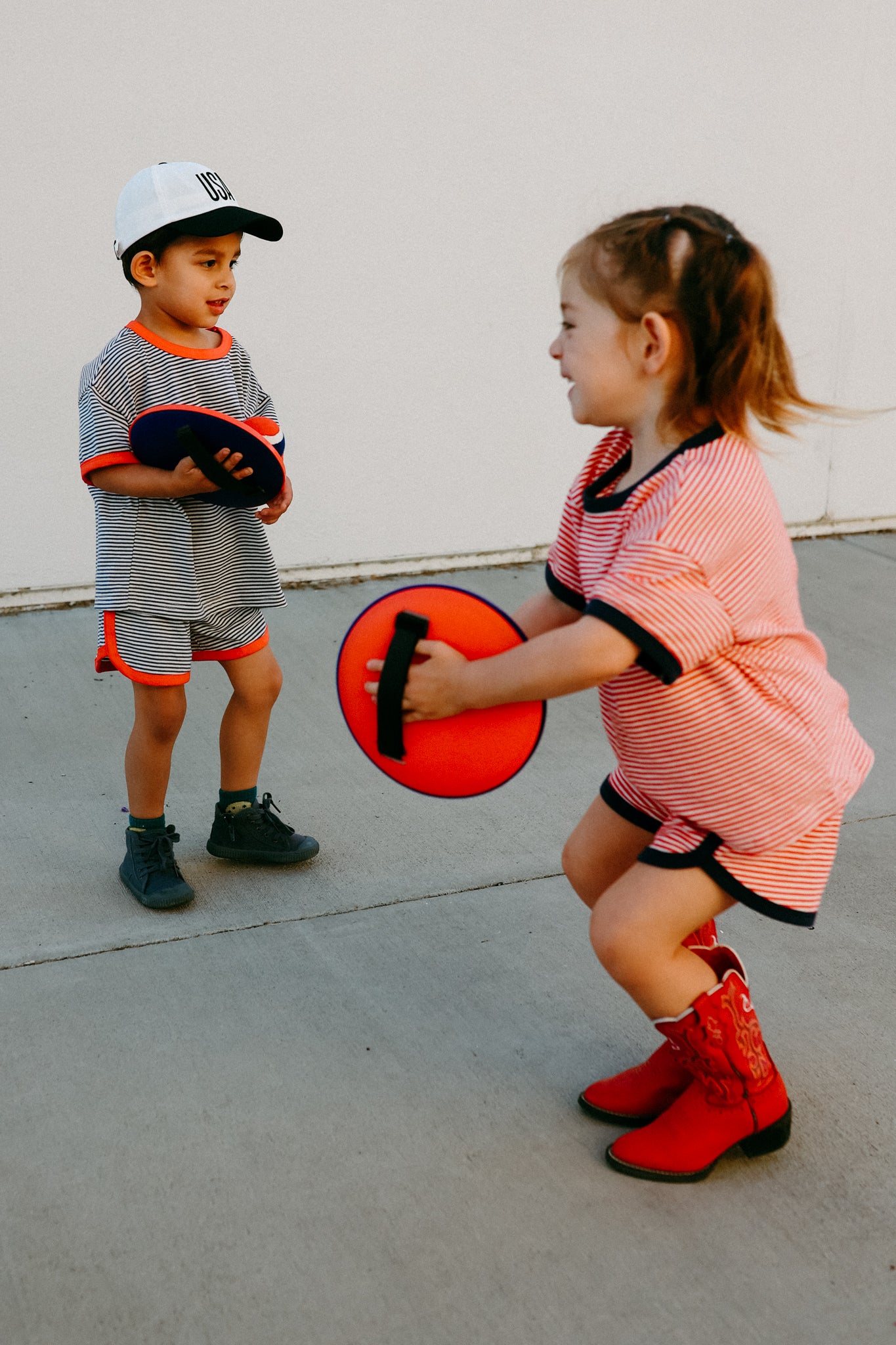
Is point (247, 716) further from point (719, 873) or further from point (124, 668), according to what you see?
point (719, 873)

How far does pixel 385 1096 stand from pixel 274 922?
0.64 meters

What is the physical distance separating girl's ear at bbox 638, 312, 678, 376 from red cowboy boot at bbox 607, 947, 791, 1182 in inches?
36.9

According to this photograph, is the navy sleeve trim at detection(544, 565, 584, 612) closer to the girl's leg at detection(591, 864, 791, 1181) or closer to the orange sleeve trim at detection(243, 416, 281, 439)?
the girl's leg at detection(591, 864, 791, 1181)

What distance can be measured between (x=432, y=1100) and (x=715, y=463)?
3.85 feet

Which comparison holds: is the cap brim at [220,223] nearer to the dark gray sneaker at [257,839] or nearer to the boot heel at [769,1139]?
the dark gray sneaker at [257,839]

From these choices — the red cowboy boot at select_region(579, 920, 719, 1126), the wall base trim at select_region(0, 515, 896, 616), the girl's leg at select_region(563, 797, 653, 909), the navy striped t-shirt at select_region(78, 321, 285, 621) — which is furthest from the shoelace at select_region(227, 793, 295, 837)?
the wall base trim at select_region(0, 515, 896, 616)

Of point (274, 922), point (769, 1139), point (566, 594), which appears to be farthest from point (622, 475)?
point (274, 922)

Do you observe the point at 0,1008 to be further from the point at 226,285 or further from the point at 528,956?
the point at 226,285

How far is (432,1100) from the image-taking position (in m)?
2.19

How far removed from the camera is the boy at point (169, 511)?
8.59 feet

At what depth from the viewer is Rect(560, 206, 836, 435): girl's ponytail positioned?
5.90 ft

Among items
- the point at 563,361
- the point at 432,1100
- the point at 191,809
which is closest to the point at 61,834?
the point at 191,809

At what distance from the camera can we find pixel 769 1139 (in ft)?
6.78

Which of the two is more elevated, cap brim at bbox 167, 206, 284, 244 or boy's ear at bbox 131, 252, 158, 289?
cap brim at bbox 167, 206, 284, 244
